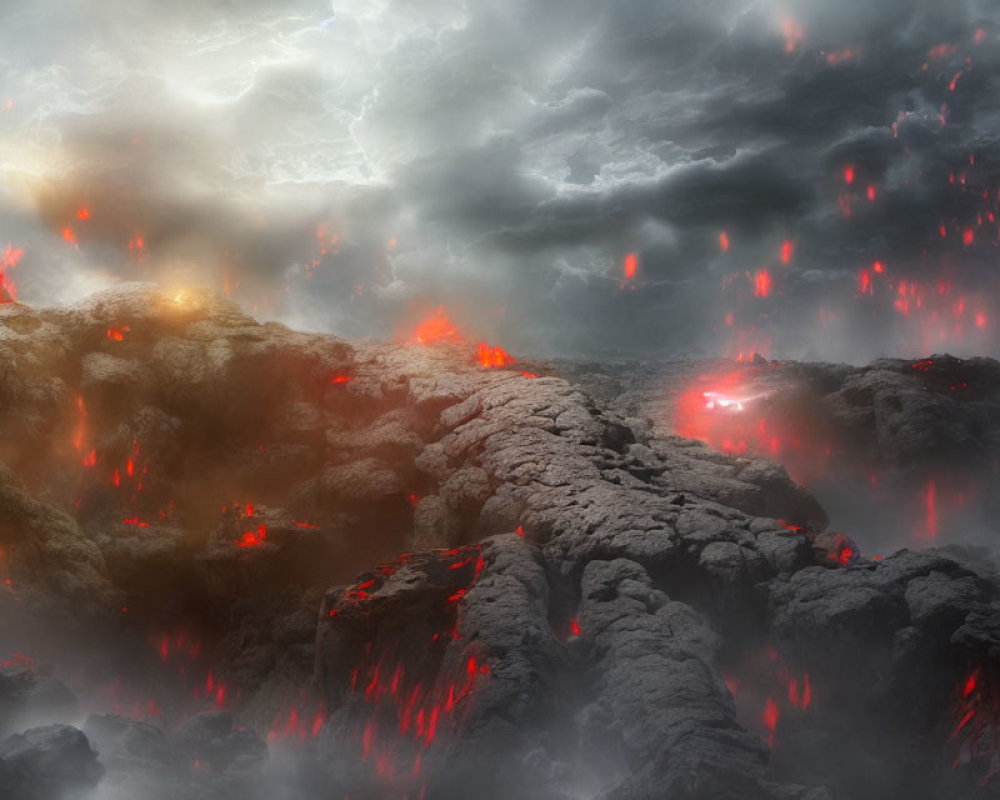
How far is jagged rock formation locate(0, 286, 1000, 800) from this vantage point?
45.2 feet

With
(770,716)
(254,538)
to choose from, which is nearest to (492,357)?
(254,538)

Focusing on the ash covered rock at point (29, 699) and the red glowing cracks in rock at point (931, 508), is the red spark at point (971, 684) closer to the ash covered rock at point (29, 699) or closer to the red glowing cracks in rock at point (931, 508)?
the red glowing cracks in rock at point (931, 508)

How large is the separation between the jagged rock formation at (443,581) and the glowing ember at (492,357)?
730 millimetres

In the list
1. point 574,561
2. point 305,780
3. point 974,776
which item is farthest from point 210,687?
point 974,776

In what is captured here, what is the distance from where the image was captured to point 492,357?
2938 cm

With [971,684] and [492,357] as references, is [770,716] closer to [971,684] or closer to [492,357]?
[971,684]

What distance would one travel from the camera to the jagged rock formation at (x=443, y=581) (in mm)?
13773

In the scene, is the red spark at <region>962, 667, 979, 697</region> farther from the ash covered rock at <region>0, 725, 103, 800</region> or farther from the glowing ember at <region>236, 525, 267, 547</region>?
the glowing ember at <region>236, 525, 267, 547</region>

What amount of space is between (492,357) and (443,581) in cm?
1341

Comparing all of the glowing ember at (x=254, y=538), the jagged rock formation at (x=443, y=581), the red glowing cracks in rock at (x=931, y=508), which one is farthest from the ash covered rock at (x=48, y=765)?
the red glowing cracks in rock at (x=931, y=508)

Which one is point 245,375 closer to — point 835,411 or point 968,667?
point 968,667

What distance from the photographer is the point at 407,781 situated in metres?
14.4

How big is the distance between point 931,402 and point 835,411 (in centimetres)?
381

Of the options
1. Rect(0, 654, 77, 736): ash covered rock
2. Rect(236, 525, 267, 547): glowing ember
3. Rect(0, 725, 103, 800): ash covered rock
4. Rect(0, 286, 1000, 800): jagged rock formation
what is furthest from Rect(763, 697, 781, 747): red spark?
Rect(0, 654, 77, 736): ash covered rock
